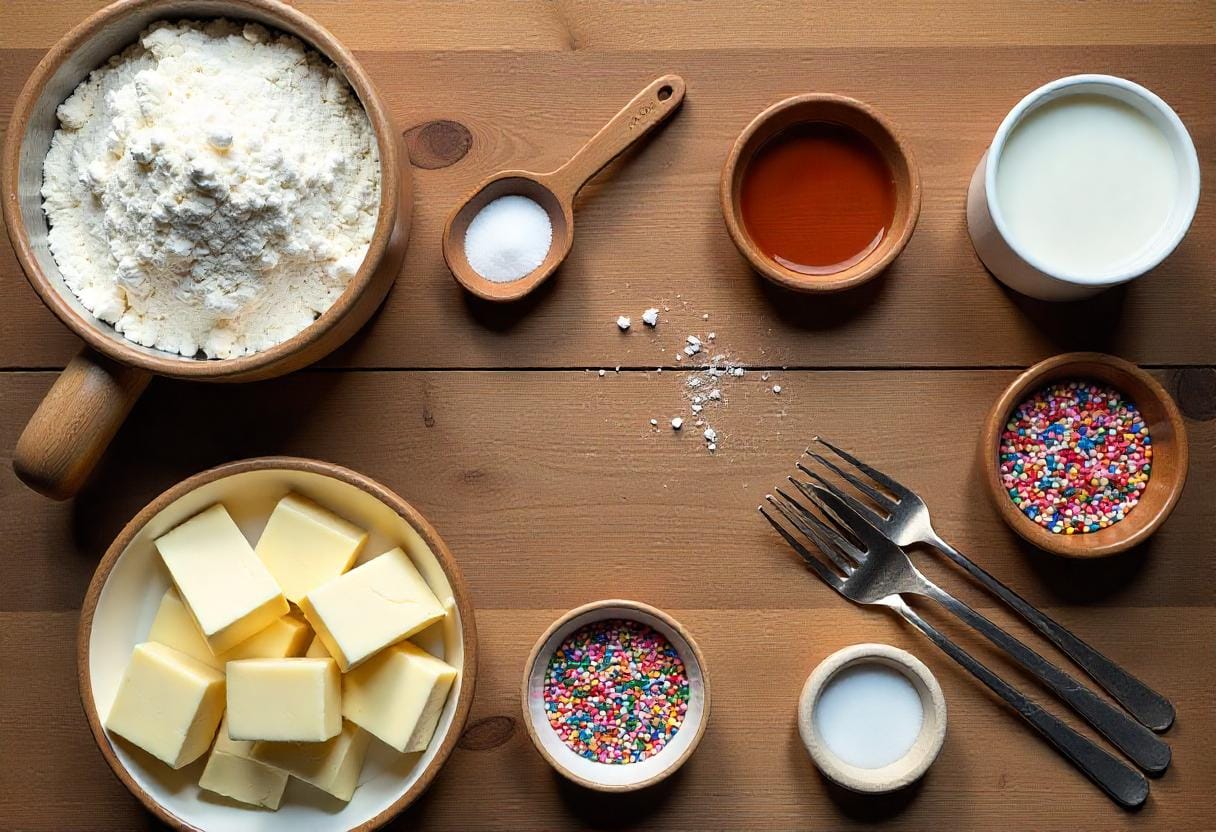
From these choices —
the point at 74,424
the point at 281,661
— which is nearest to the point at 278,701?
the point at 281,661

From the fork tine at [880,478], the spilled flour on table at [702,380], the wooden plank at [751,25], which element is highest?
the wooden plank at [751,25]

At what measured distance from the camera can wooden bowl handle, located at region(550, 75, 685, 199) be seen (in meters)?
1.19

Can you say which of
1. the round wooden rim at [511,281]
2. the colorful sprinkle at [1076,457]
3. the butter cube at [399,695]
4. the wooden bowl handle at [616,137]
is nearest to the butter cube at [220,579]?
the butter cube at [399,695]

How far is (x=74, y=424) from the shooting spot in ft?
3.42

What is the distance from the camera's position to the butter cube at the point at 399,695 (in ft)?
3.57

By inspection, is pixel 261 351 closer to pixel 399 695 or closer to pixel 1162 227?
pixel 399 695

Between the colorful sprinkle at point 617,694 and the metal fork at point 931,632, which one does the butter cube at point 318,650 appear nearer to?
the colorful sprinkle at point 617,694

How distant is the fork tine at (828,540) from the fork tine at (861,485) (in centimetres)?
6

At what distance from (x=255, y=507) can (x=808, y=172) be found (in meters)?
0.75

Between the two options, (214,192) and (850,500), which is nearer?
(214,192)

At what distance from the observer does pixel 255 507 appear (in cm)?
118

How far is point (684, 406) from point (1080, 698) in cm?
57

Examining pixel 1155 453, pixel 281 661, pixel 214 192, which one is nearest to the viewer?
pixel 214 192

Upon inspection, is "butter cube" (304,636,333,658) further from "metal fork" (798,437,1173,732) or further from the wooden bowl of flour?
"metal fork" (798,437,1173,732)
